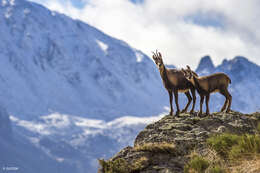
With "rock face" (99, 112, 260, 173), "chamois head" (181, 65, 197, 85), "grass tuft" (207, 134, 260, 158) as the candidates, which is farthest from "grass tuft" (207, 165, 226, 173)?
"chamois head" (181, 65, 197, 85)

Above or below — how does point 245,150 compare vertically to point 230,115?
below

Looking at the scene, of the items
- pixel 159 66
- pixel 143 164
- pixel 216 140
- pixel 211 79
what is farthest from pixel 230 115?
pixel 143 164

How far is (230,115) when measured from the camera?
18.7 m

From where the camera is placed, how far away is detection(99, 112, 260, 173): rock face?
13.2m

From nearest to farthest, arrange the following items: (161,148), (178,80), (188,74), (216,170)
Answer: (216,170) → (161,148) → (188,74) → (178,80)

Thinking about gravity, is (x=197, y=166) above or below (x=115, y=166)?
below

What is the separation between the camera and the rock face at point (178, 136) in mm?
13203

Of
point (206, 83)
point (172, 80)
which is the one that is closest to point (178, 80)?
point (172, 80)

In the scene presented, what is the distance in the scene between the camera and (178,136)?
15617 millimetres

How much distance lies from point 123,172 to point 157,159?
1.30 metres

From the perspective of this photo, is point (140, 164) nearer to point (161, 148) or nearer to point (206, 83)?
point (161, 148)

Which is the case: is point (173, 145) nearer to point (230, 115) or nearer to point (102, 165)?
point (102, 165)

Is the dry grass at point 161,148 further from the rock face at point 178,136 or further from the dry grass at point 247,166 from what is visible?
the dry grass at point 247,166

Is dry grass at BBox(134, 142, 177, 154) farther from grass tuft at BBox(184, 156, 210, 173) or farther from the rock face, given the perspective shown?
grass tuft at BBox(184, 156, 210, 173)
